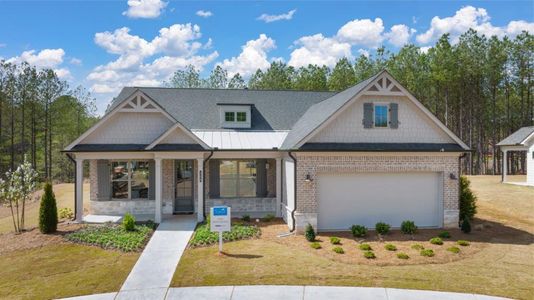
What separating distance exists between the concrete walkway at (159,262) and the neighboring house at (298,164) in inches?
58.3

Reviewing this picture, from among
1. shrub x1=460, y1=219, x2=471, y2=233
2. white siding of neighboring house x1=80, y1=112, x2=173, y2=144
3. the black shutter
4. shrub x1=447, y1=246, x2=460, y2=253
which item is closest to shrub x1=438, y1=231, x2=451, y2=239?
shrub x1=460, y1=219, x2=471, y2=233

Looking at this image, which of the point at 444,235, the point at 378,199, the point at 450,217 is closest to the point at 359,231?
the point at 378,199

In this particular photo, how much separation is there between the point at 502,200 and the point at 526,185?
7967 millimetres

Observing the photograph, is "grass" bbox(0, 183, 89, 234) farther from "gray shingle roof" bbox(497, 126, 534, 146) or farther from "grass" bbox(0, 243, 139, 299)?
"gray shingle roof" bbox(497, 126, 534, 146)

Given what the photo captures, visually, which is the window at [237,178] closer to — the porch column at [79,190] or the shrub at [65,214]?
the porch column at [79,190]

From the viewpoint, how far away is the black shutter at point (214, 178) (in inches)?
755

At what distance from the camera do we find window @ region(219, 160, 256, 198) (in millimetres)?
19391

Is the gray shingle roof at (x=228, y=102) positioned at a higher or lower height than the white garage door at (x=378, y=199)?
higher

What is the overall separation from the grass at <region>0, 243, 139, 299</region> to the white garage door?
8.13 metres

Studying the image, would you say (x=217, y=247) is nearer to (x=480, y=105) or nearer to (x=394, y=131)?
(x=394, y=131)

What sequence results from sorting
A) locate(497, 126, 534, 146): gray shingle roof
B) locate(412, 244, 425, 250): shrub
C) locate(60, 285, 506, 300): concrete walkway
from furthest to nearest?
locate(497, 126, 534, 146): gray shingle roof → locate(412, 244, 425, 250): shrub → locate(60, 285, 506, 300): concrete walkway

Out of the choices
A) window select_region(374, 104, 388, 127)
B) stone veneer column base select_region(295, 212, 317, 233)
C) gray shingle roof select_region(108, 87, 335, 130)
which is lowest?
stone veneer column base select_region(295, 212, 317, 233)

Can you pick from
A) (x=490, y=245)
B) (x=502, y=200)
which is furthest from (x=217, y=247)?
(x=502, y=200)

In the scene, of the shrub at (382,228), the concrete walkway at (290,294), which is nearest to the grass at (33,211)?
the concrete walkway at (290,294)
